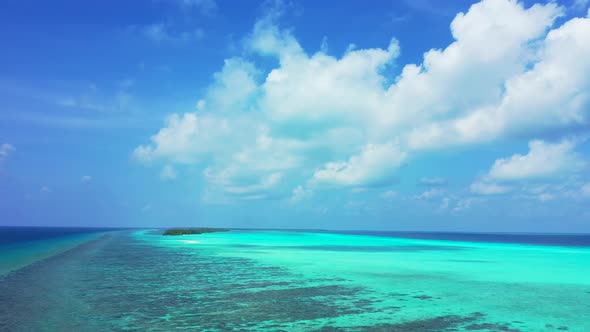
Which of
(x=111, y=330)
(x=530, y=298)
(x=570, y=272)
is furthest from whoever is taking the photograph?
(x=570, y=272)

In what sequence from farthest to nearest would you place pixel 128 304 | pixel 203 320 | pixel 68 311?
pixel 128 304 < pixel 68 311 < pixel 203 320

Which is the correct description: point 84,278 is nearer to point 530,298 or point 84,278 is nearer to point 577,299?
point 530,298

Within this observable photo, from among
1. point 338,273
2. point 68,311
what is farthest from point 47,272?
point 338,273

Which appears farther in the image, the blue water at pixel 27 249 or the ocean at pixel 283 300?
the blue water at pixel 27 249

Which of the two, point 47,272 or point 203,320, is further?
point 47,272

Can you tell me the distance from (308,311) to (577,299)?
12.2m

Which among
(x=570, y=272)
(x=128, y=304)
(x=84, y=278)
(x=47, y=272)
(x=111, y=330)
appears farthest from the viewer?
(x=570, y=272)

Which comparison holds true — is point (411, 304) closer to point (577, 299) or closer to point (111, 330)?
point (577, 299)

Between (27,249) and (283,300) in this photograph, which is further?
(27,249)

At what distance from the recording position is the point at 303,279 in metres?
21.8

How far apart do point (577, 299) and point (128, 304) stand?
18.2 meters

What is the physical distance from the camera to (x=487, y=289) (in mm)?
19719

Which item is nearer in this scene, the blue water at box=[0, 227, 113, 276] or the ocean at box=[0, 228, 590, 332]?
the ocean at box=[0, 228, 590, 332]

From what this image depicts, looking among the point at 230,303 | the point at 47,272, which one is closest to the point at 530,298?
the point at 230,303
